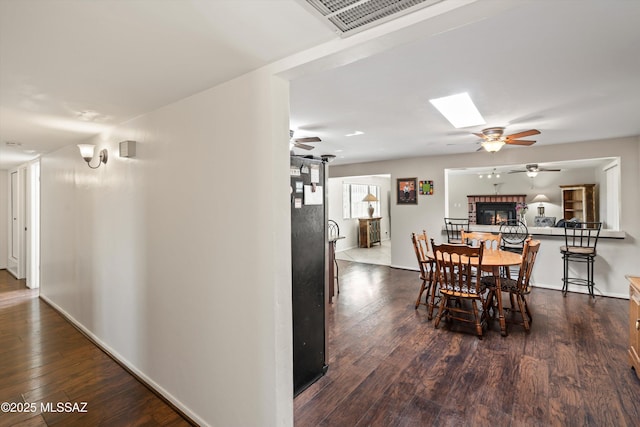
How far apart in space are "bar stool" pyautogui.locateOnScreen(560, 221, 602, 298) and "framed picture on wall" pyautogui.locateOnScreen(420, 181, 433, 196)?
224 cm

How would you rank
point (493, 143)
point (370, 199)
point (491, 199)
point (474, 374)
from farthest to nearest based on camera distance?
point (491, 199)
point (370, 199)
point (493, 143)
point (474, 374)

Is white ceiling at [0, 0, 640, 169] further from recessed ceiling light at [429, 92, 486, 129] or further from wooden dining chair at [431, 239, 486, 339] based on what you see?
wooden dining chair at [431, 239, 486, 339]

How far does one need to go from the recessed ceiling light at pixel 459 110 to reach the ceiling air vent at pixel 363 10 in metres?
1.77

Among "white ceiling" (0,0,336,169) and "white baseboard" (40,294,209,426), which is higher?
"white ceiling" (0,0,336,169)

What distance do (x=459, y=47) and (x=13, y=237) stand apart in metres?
8.61

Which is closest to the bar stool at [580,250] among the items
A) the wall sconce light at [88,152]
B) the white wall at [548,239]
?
the white wall at [548,239]

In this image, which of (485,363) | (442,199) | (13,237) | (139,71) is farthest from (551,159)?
(13,237)

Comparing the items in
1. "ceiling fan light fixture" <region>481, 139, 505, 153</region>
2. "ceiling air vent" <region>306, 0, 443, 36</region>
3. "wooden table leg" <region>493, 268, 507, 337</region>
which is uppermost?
"ceiling fan light fixture" <region>481, 139, 505, 153</region>

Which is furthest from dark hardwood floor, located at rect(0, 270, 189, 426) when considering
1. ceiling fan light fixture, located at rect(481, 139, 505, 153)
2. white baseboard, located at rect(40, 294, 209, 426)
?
ceiling fan light fixture, located at rect(481, 139, 505, 153)

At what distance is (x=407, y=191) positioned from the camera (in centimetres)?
657

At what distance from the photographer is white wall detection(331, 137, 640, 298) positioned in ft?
14.7

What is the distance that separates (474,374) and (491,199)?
895 cm

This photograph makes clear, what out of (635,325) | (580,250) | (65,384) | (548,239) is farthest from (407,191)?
(65,384)

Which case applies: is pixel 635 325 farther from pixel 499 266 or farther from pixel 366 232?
pixel 366 232
